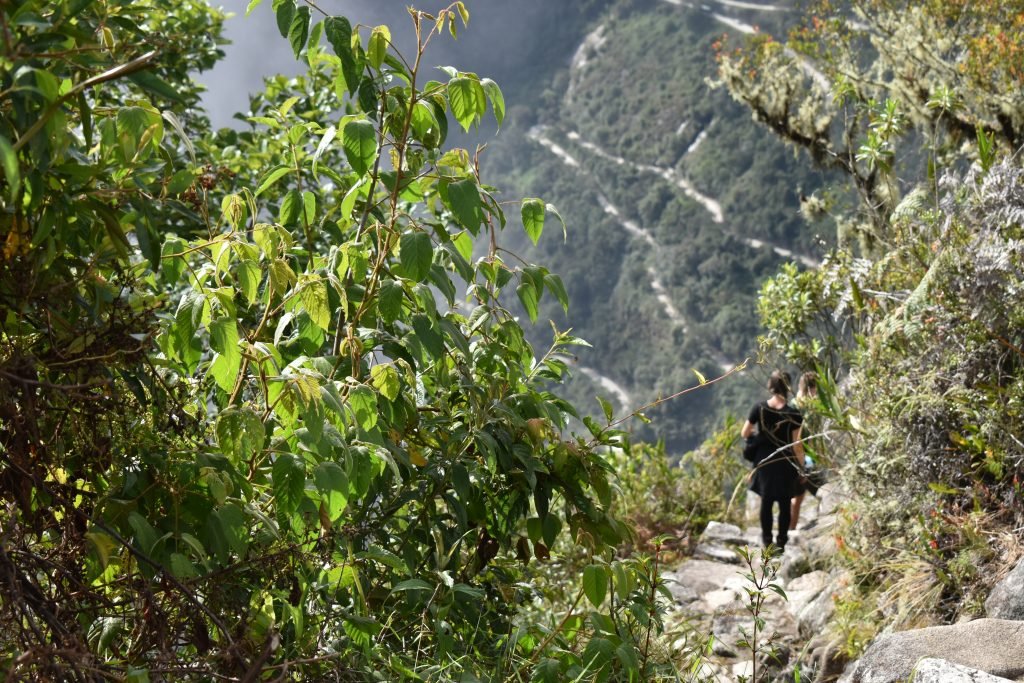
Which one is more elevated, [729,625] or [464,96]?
[464,96]

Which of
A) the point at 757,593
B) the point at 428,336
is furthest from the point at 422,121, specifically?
the point at 757,593

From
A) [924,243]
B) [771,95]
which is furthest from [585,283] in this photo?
[924,243]

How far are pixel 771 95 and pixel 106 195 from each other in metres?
11.8

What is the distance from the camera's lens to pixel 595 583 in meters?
1.77

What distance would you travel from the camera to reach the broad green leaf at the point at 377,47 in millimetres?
1698

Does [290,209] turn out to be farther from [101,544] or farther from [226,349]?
[101,544]

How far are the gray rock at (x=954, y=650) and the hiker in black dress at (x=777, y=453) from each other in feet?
11.6

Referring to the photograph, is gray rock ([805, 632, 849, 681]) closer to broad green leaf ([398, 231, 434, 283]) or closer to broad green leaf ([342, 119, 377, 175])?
broad green leaf ([398, 231, 434, 283])

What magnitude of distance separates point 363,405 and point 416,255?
316 mm

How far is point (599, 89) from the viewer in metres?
95.6

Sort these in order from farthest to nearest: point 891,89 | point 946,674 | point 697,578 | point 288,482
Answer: point 891,89, point 697,578, point 946,674, point 288,482

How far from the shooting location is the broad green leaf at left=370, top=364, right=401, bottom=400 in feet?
5.63

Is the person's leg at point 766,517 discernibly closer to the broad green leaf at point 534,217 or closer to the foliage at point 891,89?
the foliage at point 891,89

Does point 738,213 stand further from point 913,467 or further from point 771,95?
point 913,467
